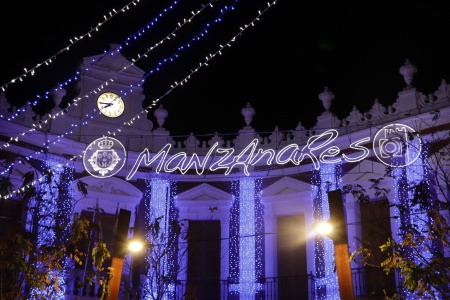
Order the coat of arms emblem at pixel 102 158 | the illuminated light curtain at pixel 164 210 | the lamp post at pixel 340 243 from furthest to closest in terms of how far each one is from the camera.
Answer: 1. the illuminated light curtain at pixel 164 210
2. the coat of arms emblem at pixel 102 158
3. the lamp post at pixel 340 243

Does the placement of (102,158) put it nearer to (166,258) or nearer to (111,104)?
(111,104)

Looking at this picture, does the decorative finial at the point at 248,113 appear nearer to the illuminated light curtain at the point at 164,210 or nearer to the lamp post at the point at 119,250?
the illuminated light curtain at the point at 164,210

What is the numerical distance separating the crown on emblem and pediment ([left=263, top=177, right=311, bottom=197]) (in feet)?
14.6

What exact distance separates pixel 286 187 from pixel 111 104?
564 cm

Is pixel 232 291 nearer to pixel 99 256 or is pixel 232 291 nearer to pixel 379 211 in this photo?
A: pixel 379 211

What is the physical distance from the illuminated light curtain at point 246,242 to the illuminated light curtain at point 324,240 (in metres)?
1.59

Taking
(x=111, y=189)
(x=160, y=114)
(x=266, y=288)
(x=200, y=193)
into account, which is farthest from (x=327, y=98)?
(x=111, y=189)

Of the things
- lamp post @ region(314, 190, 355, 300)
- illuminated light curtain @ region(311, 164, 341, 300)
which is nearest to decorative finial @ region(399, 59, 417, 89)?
illuminated light curtain @ region(311, 164, 341, 300)

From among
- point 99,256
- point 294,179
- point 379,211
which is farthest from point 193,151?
point 99,256

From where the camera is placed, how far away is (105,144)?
19.0 metres

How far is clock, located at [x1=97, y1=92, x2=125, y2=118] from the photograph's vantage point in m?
20.0

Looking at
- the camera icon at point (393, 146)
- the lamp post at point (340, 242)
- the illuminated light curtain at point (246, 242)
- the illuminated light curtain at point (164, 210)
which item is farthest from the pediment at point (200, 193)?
the lamp post at point (340, 242)

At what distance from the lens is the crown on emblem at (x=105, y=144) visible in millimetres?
18859

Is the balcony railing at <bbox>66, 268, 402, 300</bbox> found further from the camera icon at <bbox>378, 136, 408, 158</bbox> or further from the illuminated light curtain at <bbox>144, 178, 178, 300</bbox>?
the camera icon at <bbox>378, 136, 408, 158</bbox>
